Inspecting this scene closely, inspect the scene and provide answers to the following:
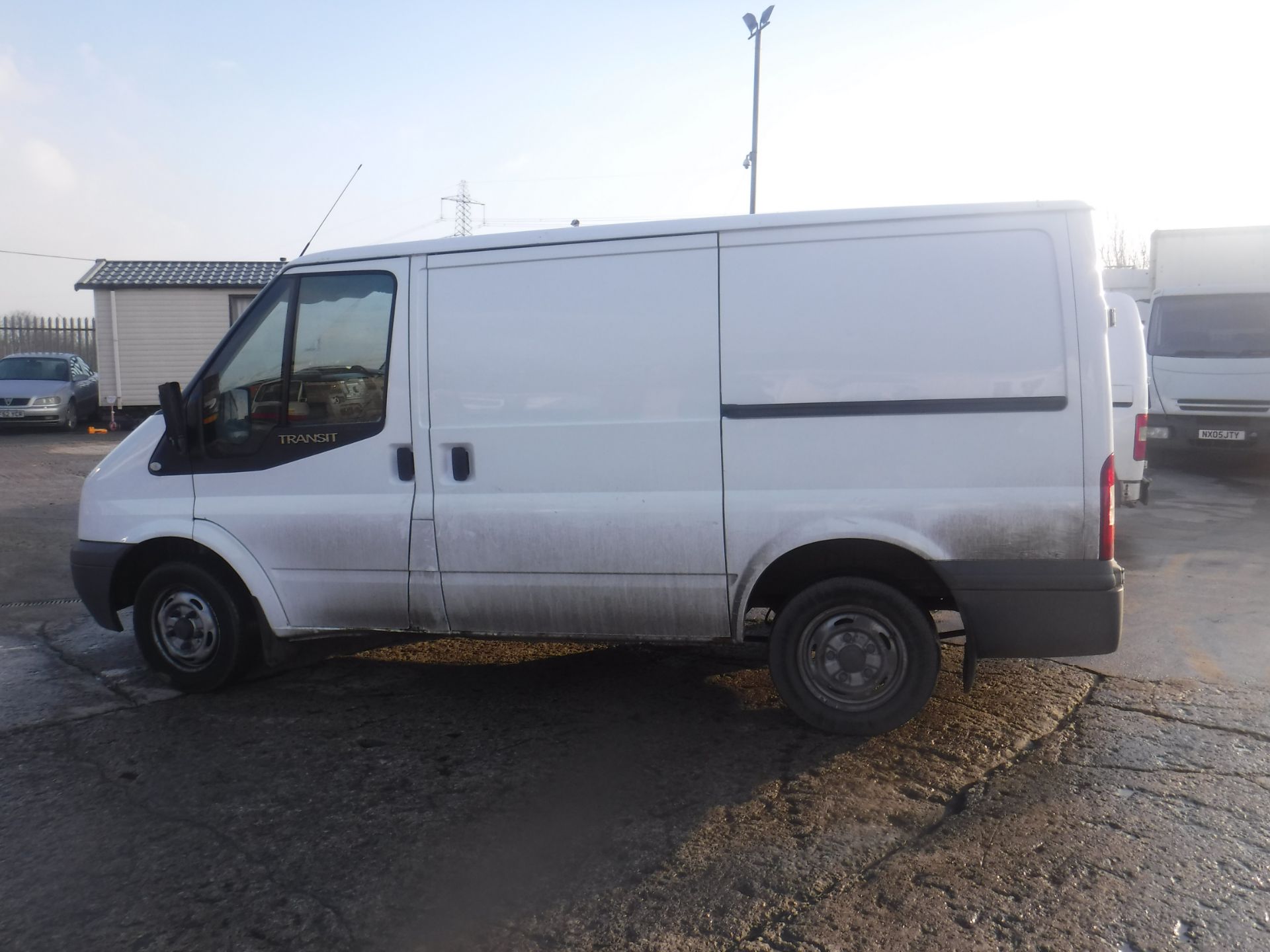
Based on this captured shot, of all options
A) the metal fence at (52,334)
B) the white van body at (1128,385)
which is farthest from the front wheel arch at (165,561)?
the metal fence at (52,334)

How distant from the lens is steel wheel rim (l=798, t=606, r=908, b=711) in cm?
445

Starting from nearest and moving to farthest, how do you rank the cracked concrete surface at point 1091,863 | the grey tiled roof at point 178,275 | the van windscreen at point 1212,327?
the cracked concrete surface at point 1091,863 → the van windscreen at point 1212,327 → the grey tiled roof at point 178,275

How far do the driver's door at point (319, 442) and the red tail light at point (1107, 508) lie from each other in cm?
289

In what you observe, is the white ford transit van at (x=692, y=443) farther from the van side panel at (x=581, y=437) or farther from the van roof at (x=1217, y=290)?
the van roof at (x=1217, y=290)

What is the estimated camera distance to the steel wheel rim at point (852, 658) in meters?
4.45

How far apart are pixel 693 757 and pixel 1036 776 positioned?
1.36 m

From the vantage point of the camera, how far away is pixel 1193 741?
442 centimetres

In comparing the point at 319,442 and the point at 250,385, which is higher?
the point at 250,385

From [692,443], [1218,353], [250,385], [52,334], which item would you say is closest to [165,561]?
[250,385]

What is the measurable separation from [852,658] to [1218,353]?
446 inches

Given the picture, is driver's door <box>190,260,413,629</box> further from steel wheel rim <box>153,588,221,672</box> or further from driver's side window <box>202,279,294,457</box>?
steel wheel rim <box>153,588,221,672</box>

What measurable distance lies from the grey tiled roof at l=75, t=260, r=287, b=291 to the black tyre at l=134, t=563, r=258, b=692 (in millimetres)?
19346

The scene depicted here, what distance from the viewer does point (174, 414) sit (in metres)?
4.99

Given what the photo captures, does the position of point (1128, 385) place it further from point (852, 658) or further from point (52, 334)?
point (52, 334)
